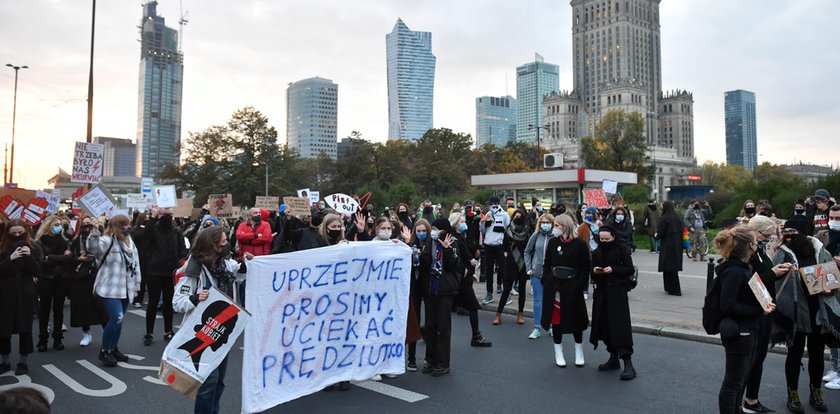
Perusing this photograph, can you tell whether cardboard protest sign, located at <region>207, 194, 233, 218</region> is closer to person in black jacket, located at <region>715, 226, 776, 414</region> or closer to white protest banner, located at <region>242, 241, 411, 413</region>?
white protest banner, located at <region>242, 241, 411, 413</region>

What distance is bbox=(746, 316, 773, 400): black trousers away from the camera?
5001 millimetres

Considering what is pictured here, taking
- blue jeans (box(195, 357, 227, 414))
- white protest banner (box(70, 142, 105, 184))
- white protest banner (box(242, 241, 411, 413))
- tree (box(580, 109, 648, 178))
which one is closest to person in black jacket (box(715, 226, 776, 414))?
white protest banner (box(242, 241, 411, 413))

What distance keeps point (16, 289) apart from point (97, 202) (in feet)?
23.0

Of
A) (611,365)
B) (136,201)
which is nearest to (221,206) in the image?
(136,201)

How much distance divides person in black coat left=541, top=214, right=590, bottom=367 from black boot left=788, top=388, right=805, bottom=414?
7.02 ft

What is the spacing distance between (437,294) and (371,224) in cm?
535

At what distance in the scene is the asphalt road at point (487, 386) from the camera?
18.1ft

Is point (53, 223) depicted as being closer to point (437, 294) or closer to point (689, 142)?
point (437, 294)

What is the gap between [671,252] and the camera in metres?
11.6

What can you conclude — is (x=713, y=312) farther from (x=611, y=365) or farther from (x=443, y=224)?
(x=443, y=224)

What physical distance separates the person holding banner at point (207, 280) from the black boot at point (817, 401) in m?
5.19

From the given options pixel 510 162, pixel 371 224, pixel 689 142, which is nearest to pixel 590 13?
pixel 689 142

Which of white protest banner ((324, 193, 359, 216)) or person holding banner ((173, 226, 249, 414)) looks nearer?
person holding banner ((173, 226, 249, 414))

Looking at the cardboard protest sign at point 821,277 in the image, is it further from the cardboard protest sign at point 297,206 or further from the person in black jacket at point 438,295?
the cardboard protest sign at point 297,206
